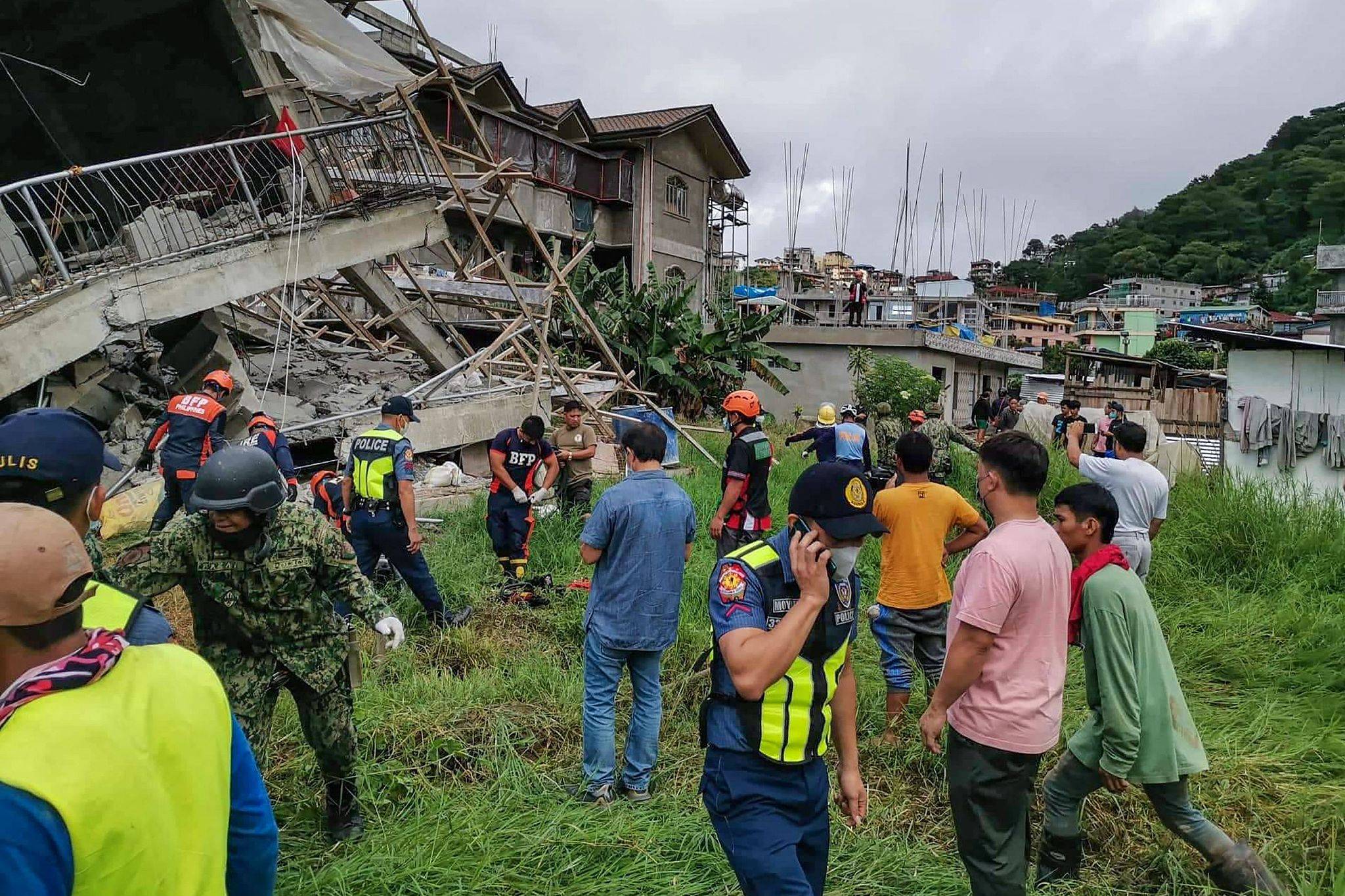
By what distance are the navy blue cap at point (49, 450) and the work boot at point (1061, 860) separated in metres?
3.47

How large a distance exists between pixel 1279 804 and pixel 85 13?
13.9 m

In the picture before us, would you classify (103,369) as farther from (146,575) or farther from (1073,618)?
(1073,618)

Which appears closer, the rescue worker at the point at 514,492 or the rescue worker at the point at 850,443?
the rescue worker at the point at 514,492

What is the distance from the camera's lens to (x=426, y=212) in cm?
1061

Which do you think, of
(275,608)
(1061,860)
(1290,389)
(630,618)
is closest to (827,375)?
(1290,389)

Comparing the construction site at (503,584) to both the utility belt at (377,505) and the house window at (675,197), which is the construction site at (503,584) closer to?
the utility belt at (377,505)

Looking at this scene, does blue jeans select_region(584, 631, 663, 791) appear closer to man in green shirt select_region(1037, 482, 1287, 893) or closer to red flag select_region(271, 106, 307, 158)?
man in green shirt select_region(1037, 482, 1287, 893)

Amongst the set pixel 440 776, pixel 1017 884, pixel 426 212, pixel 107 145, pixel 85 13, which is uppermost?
pixel 85 13

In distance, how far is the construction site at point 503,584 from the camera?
6.64 feet

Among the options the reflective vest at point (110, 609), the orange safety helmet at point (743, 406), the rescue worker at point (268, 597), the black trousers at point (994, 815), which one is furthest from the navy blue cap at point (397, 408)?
the black trousers at point (994, 815)

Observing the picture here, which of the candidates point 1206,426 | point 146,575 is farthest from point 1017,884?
point 1206,426

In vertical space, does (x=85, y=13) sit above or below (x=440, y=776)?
above

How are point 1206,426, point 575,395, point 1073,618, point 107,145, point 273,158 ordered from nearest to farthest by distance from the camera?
point 1073,618, point 273,158, point 575,395, point 107,145, point 1206,426

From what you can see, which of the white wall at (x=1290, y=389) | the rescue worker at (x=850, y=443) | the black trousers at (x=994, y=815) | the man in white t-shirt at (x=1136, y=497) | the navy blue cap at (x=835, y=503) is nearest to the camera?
the navy blue cap at (x=835, y=503)
